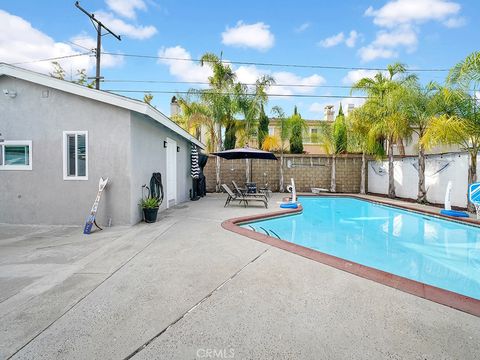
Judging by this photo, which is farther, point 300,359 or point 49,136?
point 49,136

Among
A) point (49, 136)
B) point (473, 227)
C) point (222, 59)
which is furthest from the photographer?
point (222, 59)

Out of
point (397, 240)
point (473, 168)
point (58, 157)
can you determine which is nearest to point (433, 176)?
point (473, 168)

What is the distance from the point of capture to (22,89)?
724cm

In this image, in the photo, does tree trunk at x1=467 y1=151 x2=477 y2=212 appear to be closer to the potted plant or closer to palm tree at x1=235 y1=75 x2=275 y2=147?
palm tree at x1=235 y1=75 x2=275 y2=147

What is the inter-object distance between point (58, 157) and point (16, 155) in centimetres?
132

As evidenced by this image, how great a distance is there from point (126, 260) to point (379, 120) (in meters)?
13.2

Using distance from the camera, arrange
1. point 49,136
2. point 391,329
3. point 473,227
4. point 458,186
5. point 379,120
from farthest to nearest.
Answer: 1. point 379,120
2. point 458,186
3. point 473,227
4. point 49,136
5. point 391,329

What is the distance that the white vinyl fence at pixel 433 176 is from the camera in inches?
407

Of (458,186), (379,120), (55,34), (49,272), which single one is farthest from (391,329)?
(55,34)

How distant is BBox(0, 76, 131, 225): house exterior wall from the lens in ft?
23.1

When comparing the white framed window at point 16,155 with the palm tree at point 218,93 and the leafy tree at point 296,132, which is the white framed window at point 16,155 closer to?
the palm tree at point 218,93

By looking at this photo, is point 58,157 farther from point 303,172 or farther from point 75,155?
point 303,172

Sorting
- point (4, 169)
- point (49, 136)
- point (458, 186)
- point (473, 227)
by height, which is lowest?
point (473, 227)

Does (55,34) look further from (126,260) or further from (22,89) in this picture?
(126,260)
